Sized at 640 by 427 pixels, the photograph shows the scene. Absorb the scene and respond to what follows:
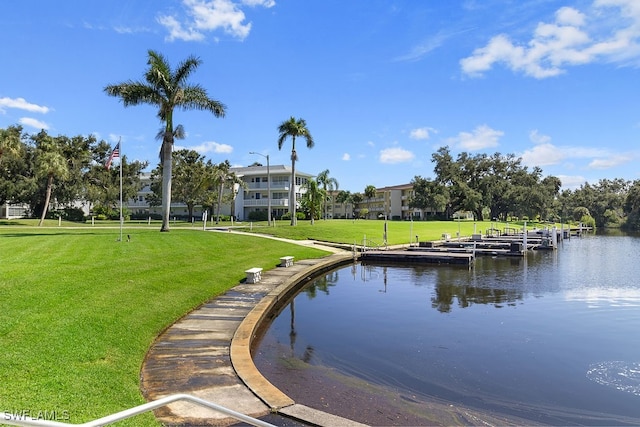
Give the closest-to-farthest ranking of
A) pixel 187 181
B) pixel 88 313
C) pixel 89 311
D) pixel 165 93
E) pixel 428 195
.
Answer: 1. pixel 88 313
2. pixel 89 311
3. pixel 165 93
4. pixel 187 181
5. pixel 428 195

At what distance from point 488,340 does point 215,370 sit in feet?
24.7

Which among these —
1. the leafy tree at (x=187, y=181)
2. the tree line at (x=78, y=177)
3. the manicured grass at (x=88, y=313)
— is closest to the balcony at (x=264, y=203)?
the tree line at (x=78, y=177)

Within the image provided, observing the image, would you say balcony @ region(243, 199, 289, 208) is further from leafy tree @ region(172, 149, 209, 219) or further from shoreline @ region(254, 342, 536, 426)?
shoreline @ region(254, 342, 536, 426)

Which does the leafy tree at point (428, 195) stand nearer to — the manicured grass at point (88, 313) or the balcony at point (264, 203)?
the balcony at point (264, 203)

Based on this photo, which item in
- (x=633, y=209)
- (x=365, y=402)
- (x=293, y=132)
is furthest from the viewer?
(x=633, y=209)

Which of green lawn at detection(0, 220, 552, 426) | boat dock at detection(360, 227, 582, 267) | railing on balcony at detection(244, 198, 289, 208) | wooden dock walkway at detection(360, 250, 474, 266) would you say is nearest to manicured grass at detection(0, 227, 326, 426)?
green lawn at detection(0, 220, 552, 426)

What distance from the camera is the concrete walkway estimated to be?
6086 mm

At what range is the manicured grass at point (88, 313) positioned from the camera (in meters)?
5.89

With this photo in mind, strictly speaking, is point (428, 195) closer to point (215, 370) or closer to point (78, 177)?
point (78, 177)

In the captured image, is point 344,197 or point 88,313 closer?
point 88,313

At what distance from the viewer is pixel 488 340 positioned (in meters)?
11.8

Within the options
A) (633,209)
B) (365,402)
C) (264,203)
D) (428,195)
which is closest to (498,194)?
(428,195)

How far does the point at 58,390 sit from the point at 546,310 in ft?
50.3

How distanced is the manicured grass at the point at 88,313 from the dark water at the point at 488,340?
344 cm
